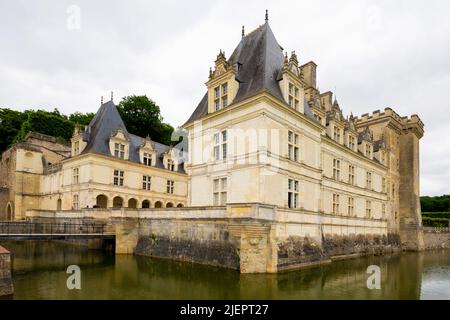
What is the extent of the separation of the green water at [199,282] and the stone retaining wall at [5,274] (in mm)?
395

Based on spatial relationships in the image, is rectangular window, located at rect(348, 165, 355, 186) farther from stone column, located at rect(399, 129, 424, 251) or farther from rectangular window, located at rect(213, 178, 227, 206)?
rectangular window, located at rect(213, 178, 227, 206)

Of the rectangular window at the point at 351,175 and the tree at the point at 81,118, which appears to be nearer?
the rectangular window at the point at 351,175

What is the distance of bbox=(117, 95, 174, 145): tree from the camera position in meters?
49.9

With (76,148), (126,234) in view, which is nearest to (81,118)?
(76,148)

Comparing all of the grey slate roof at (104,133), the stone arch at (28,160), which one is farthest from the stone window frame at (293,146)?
the stone arch at (28,160)

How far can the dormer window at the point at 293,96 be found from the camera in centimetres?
1838

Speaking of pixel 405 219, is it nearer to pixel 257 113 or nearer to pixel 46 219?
pixel 257 113

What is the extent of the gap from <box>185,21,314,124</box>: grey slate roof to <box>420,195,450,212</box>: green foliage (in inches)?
1858

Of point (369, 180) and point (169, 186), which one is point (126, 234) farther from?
point (369, 180)

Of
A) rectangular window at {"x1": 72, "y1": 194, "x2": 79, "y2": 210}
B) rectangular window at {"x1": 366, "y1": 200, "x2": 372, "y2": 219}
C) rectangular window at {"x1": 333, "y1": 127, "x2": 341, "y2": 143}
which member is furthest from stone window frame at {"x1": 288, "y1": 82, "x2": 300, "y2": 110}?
rectangular window at {"x1": 72, "y1": 194, "x2": 79, "y2": 210}

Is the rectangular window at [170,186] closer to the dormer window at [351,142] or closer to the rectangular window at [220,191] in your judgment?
the rectangular window at [220,191]

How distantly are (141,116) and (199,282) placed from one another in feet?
133

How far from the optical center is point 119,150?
30156 millimetres
